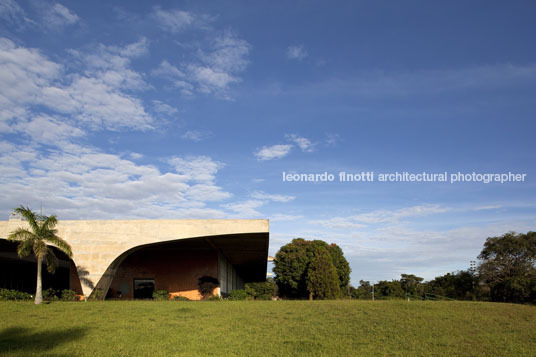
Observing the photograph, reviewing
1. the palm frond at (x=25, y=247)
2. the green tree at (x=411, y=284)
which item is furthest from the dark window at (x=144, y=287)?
the green tree at (x=411, y=284)

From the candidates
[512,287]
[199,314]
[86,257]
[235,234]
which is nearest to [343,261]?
[512,287]

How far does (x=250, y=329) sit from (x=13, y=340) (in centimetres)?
615

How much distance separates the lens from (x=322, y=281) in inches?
1383

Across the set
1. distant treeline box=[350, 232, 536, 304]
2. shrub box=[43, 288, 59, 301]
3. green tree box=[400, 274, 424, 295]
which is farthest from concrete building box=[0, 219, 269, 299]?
green tree box=[400, 274, 424, 295]

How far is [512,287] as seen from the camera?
125 ft

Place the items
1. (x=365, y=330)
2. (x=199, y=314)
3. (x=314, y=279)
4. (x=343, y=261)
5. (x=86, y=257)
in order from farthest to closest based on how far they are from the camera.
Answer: (x=343, y=261) < (x=314, y=279) < (x=86, y=257) < (x=199, y=314) < (x=365, y=330)

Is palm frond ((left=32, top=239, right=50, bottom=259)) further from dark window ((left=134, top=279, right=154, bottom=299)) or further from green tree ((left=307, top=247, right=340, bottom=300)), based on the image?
green tree ((left=307, top=247, right=340, bottom=300))

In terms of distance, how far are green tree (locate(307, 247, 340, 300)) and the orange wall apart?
8.52 m

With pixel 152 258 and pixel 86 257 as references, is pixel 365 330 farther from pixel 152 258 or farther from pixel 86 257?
pixel 152 258

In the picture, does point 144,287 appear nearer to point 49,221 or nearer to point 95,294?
point 95,294

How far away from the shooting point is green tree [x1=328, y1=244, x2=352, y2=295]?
191 ft

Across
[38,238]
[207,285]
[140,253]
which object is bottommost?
[207,285]

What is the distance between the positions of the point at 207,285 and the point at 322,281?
10.0 m

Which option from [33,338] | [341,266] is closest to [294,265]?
[341,266]
